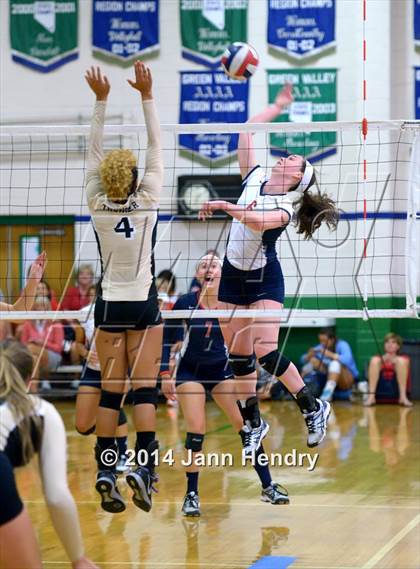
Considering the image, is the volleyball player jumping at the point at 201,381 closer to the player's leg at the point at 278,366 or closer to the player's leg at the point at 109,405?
the player's leg at the point at 278,366

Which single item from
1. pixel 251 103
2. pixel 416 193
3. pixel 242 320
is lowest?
pixel 242 320

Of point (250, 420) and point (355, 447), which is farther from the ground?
point (250, 420)

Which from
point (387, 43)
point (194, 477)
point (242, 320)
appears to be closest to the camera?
point (242, 320)

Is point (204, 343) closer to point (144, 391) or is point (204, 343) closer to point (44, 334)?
point (144, 391)

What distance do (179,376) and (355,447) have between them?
3.90 m

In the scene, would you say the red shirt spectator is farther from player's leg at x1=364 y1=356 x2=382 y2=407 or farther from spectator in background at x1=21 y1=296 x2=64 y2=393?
player's leg at x1=364 y1=356 x2=382 y2=407

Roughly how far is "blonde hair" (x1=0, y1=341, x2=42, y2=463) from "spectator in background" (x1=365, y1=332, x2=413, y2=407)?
1150cm

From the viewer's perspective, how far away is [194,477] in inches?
369

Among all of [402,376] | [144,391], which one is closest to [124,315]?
[144,391]

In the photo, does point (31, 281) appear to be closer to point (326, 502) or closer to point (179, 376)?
point (179, 376)

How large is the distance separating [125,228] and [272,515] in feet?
12.8

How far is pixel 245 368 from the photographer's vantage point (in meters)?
8.11

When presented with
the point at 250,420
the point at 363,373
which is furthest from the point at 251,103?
the point at 250,420

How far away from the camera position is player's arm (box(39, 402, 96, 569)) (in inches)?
171
